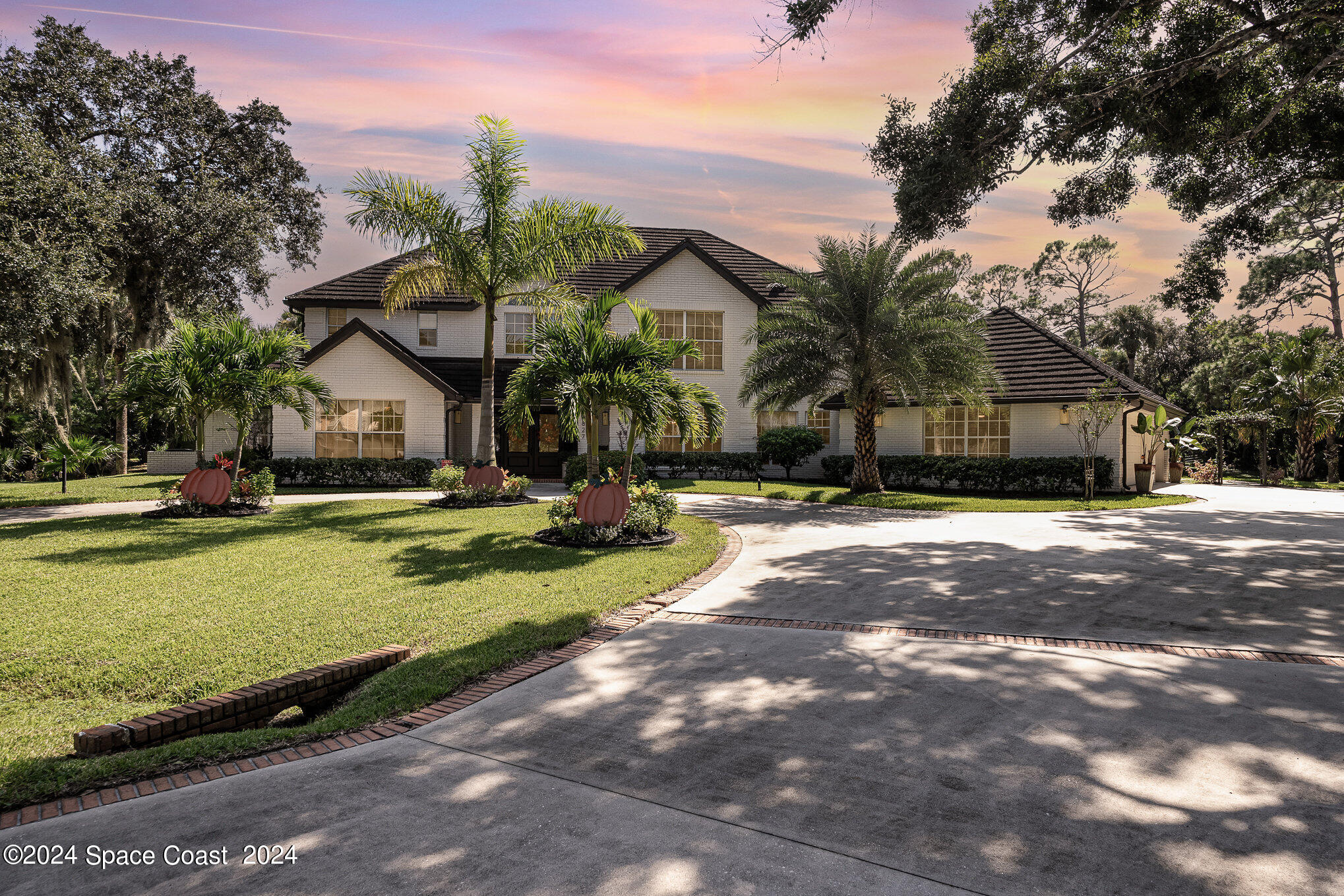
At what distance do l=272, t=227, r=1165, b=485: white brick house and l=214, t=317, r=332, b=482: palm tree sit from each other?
6030mm

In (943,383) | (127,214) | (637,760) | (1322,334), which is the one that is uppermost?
(127,214)

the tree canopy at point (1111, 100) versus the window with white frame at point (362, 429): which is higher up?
the tree canopy at point (1111, 100)

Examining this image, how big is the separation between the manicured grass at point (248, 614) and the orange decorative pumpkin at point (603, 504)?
2.26 ft

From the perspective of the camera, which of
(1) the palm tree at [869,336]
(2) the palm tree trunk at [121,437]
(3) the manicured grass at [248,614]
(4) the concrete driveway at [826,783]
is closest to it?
(4) the concrete driveway at [826,783]

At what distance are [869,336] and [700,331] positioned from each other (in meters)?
9.01

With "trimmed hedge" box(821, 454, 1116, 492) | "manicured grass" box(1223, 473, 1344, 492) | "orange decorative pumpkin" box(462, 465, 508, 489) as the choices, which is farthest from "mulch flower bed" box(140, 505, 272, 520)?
"manicured grass" box(1223, 473, 1344, 492)

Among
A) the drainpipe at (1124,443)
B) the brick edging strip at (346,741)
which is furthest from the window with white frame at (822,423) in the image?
the brick edging strip at (346,741)

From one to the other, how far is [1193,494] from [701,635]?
19.8 meters

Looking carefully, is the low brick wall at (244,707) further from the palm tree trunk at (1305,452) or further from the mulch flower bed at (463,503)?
the palm tree trunk at (1305,452)

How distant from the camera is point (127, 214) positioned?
63.8 feet

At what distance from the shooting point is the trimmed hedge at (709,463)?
24484mm

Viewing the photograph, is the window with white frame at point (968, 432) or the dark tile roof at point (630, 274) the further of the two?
the dark tile roof at point (630, 274)

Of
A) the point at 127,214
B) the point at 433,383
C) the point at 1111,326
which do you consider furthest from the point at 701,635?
the point at 1111,326

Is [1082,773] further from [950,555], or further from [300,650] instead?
[950,555]
